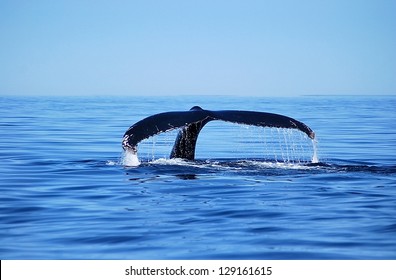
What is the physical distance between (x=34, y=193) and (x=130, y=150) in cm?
125

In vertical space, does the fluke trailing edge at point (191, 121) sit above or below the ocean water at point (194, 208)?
above

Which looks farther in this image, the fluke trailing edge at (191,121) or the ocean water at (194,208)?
the fluke trailing edge at (191,121)

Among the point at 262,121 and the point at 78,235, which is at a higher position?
the point at 262,121

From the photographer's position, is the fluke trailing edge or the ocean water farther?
the fluke trailing edge

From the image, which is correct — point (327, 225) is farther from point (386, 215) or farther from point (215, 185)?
point (215, 185)

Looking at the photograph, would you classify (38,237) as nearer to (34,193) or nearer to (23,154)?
(34,193)

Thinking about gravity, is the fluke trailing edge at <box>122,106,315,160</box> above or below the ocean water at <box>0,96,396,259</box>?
above
